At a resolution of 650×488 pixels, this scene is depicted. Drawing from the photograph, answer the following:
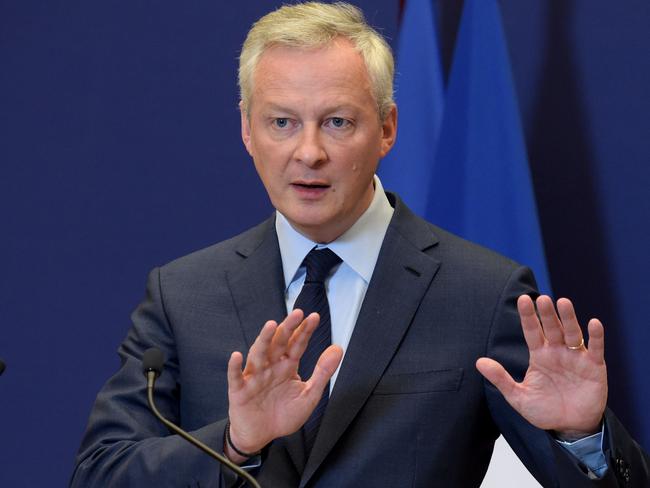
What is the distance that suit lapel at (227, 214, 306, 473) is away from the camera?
2355 millimetres

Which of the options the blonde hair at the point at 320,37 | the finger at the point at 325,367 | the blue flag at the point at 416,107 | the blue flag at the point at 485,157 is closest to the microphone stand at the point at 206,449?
the finger at the point at 325,367

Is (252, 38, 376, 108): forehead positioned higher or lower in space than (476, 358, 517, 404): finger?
higher

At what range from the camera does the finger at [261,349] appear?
6.44ft

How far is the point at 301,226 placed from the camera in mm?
2387

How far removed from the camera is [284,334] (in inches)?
78.5

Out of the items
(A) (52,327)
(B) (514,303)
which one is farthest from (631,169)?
(A) (52,327)

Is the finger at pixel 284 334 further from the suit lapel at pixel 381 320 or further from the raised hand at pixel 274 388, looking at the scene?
the suit lapel at pixel 381 320

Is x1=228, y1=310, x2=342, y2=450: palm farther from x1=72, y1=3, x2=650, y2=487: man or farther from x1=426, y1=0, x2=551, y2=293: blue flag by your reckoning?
x1=426, y1=0, x2=551, y2=293: blue flag

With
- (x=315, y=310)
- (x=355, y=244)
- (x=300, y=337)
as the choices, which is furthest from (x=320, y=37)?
(x=300, y=337)

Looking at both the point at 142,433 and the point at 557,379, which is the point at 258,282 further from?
the point at 557,379

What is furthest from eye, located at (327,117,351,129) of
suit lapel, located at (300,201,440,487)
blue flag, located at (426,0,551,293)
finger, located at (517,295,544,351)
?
blue flag, located at (426,0,551,293)

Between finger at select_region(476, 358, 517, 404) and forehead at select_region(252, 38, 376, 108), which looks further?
forehead at select_region(252, 38, 376, 108)

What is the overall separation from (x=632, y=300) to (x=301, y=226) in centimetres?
148

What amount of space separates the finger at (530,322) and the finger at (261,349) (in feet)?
1.30
